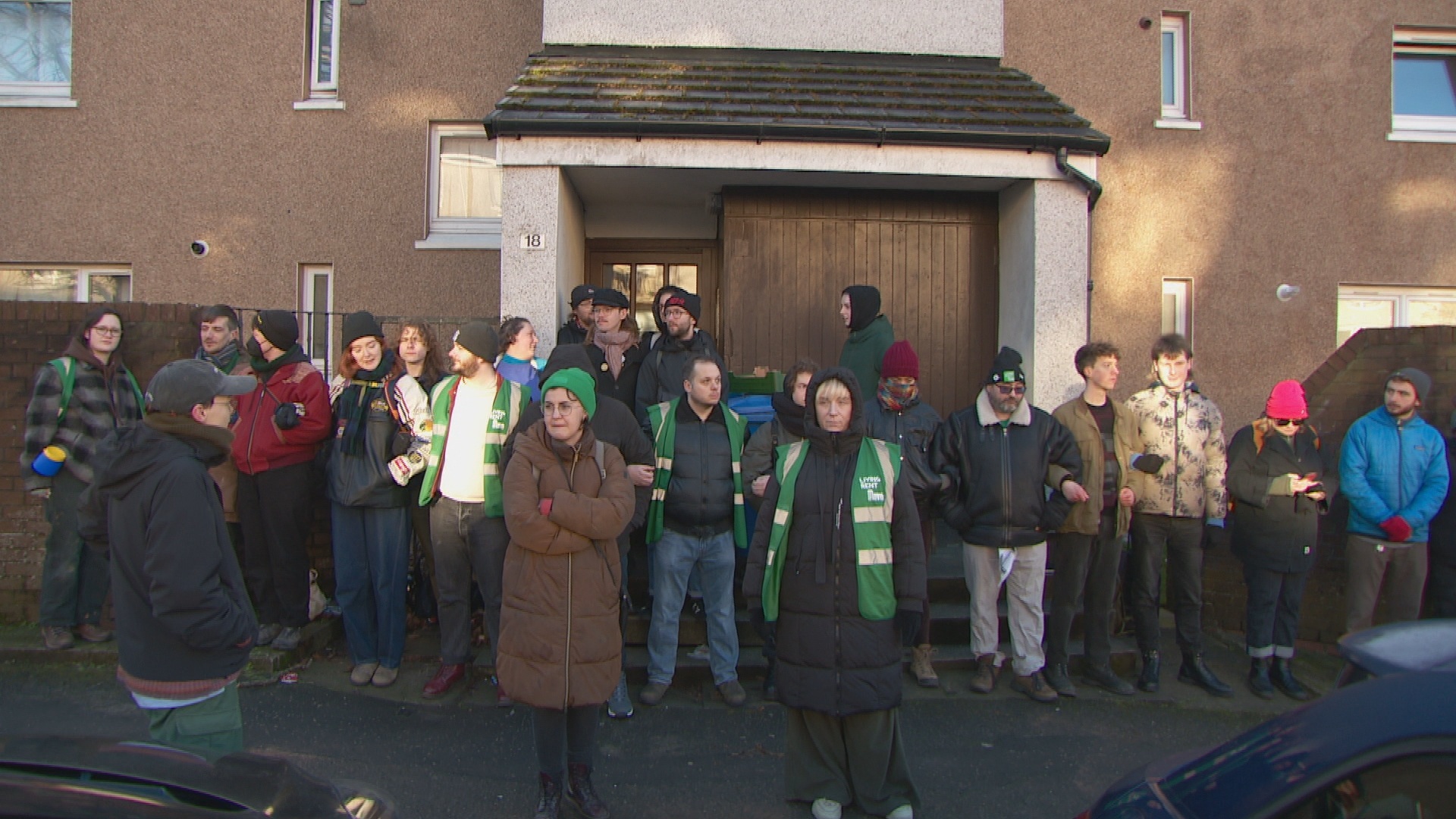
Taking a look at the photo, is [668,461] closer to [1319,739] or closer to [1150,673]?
[1150,673]

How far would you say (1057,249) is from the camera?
6.70 metres

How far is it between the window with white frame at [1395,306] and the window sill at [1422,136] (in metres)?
1.43

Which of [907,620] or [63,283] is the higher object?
[63,283]

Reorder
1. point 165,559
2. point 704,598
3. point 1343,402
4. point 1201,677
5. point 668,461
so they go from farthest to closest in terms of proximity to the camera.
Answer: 1. point 1343,402
2. point 1201,677
3. point 704,598
4. point 668,461
5. point 165,559

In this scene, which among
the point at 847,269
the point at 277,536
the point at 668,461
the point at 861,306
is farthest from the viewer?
the point at 847,269

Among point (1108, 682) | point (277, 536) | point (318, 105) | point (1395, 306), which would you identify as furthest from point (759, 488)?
point (1395, 306)

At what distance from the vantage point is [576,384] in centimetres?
368

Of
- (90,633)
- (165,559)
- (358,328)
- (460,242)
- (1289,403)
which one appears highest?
(460,242)

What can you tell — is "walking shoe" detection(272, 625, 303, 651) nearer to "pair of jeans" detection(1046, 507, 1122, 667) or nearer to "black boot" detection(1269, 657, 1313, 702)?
"pair of jeans" detection(1046, 507, 1122, 667)

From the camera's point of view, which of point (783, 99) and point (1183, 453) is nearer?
point (1183, 453)

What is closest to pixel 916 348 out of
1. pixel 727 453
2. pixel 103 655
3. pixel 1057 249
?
pixel 1057 249

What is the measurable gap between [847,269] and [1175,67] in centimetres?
405

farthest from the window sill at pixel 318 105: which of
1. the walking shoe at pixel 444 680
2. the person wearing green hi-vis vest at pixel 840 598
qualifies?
the person wearing green hi-vis vest at pixel 840 598

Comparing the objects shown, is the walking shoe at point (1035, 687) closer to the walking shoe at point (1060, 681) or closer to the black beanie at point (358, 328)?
the walking shoe at point (1060, 681)
